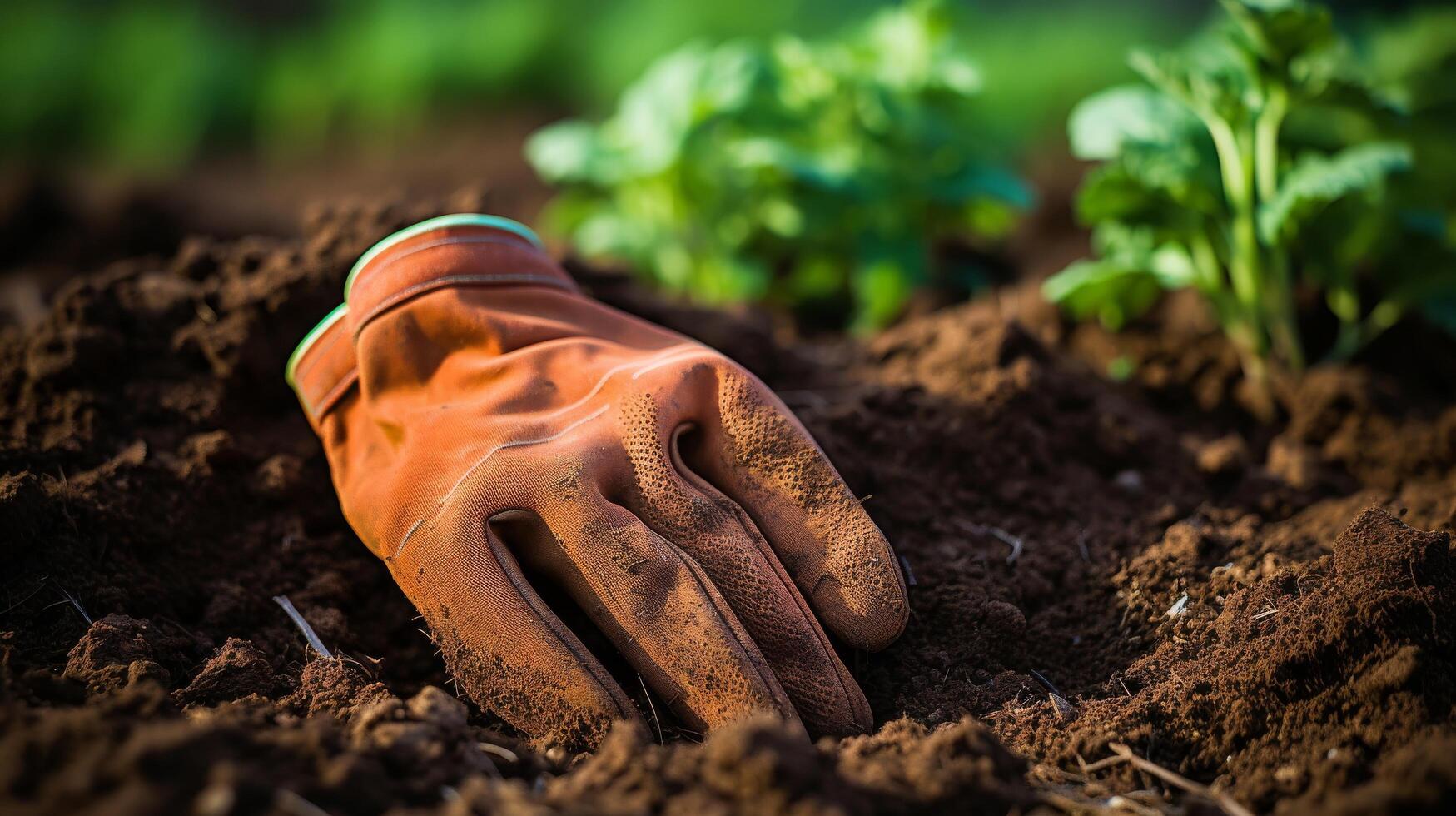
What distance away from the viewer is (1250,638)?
1965mm

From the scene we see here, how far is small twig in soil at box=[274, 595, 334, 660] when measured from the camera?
207 cm

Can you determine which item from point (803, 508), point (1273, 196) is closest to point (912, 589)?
point (803, 508)

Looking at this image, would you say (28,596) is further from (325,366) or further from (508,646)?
(508,646)

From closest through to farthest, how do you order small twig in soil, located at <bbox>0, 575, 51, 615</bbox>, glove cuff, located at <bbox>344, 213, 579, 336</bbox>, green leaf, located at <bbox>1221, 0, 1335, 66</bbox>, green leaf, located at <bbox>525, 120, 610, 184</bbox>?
small twig in soil, located at <bbox>0, 575, 51, 615</bbox>, glove cuff, located at <bbox>344, 213, 579, 336</bbox>, green leaf, located at <bbox>1221, 0, 1335, 66</bbox>, green leaf, located at <bbox>525, 120, 610, 184</bbox>

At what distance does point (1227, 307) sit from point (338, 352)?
267 cm

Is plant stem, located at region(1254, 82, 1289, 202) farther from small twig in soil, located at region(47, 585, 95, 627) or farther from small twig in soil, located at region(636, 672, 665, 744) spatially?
small twig in soil, located at region(47, 585, 95, 627)

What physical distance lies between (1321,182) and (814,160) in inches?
62.3

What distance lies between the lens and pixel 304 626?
2.13 meters

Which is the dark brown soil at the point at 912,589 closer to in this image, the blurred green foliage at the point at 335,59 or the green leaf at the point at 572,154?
the green leaf at the point at 572,154

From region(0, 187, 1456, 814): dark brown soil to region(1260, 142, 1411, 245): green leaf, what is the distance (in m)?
0.54

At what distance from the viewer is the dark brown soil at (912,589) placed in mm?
1521

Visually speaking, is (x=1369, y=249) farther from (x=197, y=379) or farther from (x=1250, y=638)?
(x=197, y=379)

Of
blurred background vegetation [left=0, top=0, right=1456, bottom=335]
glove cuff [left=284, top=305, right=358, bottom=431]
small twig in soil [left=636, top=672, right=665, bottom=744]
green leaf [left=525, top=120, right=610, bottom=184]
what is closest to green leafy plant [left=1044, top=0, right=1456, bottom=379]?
green leaf [left=525, top=120, right=610, bottom=184]

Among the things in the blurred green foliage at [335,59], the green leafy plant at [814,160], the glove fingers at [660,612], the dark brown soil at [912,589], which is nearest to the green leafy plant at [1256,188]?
the dark brown soil at [912,589]
